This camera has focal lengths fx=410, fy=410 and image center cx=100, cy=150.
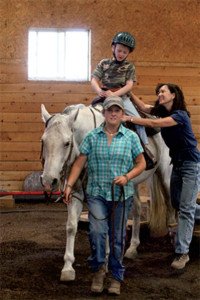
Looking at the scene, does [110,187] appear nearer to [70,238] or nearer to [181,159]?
[70,238]

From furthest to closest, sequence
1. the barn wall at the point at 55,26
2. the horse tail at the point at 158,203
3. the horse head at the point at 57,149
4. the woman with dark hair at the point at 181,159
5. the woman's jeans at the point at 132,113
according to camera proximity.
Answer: the barn wall at the point at 55,26 → the horse tail at the point at 158,203 → the woman's jeans at the point at 132,113 → the woman with dark hair at the point at 181,159 → the horse head at the point at 57,149

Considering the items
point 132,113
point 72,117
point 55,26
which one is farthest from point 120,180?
point 55,26

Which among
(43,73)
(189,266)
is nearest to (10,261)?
(189,266)

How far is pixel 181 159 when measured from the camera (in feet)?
12.5

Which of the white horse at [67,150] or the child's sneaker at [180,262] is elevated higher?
the white horse at [67,150]

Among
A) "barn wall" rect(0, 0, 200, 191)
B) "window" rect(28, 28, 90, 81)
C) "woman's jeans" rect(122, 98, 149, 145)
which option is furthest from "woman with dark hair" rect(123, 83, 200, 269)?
"window" rect(28, 28, 90, 81)

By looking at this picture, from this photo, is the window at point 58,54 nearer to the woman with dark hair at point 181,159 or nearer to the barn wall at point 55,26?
the barn wall at point 55,26

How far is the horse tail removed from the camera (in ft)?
15.7

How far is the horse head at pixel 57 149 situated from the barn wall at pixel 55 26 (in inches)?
210

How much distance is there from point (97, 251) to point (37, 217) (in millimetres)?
3811

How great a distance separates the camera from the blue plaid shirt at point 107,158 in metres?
2.92

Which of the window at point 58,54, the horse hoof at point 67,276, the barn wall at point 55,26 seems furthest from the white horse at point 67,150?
the window at point 58,54

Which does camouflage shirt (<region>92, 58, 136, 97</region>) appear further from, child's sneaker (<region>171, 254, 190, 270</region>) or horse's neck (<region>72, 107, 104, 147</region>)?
child's sneaker (<region>171, 254, 190, 270</region>)

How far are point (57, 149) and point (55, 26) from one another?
6.04 metres
